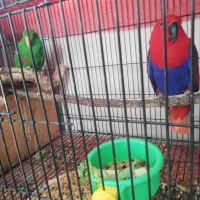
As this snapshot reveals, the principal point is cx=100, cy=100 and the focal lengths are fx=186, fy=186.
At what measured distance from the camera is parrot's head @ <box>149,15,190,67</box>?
850 mm

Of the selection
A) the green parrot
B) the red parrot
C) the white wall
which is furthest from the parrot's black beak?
the green parrot

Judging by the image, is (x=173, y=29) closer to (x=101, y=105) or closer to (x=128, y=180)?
(x=101, y=105)

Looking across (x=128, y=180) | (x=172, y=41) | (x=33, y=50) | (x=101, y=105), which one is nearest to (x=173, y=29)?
(x=172, y=41)

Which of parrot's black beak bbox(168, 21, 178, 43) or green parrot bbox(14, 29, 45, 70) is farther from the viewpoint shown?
green parrot bbox(14, 29, 45, 70)

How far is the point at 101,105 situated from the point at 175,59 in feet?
1.38

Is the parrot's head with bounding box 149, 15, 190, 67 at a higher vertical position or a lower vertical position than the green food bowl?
higher

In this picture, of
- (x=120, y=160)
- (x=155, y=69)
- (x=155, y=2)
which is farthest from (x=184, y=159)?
(x=155, y=2)

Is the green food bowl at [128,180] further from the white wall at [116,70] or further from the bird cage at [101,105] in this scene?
the white wall at [116,70]

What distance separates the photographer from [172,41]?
0.87 meters

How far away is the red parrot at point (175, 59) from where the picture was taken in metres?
0.86

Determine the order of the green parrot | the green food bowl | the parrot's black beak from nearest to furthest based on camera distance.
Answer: the green food bowl, the parrot's black beak, the green parrot

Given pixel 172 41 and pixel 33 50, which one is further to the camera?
pixel 33 50

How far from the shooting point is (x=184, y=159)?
44.6 inches

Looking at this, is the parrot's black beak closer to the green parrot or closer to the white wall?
the white wall
